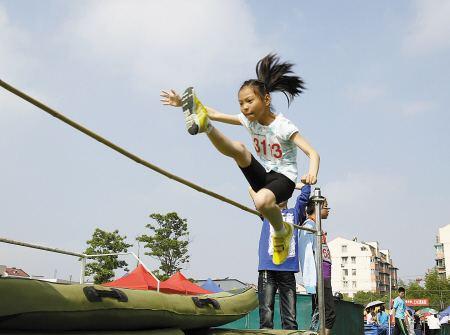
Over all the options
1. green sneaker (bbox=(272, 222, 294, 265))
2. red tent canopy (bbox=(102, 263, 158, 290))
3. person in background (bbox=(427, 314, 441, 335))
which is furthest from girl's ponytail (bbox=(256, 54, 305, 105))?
person in background (bbox=(427, 314, 441, 335))

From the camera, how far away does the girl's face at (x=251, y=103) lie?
434 centimetres

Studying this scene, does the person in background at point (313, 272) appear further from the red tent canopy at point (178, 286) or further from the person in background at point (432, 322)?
the person in background at point (432, 322)

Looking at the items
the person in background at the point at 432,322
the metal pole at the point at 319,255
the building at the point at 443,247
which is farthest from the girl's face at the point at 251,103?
the building at the point at 443,247

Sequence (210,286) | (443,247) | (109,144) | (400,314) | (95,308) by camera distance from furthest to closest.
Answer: (443,247) < (210,286) < (400,314) < (109,144) < (95,308)

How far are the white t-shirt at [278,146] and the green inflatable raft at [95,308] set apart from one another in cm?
121

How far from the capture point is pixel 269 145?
441 centimetres

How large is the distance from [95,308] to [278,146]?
2151 millimetres

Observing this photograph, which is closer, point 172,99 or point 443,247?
point 172,99

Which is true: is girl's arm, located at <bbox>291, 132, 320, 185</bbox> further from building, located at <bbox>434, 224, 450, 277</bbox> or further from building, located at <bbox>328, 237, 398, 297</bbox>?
building, located at <bbox>328, 237, 398, 297</bbox>

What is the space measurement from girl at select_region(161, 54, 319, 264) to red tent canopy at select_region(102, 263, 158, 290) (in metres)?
7.57

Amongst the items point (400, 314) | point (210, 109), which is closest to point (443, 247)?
point (400, 314)

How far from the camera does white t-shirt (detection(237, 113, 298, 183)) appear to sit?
431 cm

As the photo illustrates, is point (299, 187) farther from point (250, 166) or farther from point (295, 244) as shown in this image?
point (250, 166)

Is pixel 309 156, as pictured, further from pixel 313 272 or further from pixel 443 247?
pixel 443 247
